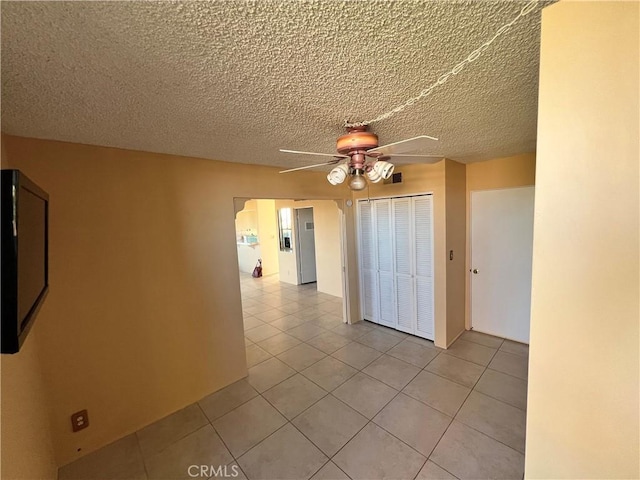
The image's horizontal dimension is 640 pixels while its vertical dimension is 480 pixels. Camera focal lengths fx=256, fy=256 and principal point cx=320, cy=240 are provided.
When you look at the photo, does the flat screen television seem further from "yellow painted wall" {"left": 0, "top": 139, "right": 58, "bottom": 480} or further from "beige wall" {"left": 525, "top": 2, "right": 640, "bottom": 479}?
"beige wall" {"left": 525, "top": 2, "right": 640, "bottom": 479}

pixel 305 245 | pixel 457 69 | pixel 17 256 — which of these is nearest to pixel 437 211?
pixel 457 69

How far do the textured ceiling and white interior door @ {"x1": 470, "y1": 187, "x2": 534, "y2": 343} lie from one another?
1661 mm

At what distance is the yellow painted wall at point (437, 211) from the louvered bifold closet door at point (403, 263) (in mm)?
238

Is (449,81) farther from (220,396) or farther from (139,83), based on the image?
(220,396)

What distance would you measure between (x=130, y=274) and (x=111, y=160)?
2.89 feet

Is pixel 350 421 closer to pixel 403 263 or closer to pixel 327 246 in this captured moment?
pixel 403 263

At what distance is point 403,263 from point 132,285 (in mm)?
2975

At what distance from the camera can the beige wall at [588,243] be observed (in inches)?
25.6

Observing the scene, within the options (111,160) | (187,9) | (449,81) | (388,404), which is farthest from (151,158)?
(388,404)

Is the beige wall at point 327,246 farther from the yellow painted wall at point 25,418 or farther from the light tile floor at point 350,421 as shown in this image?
the yellow painted wall at point 25,418

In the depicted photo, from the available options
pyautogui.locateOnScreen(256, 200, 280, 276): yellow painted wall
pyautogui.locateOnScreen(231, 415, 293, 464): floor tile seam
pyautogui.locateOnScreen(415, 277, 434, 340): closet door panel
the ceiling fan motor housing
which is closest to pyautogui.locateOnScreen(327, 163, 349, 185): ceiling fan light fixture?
the ceiling fan motor housing

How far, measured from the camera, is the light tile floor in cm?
174

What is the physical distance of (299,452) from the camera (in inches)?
72.8

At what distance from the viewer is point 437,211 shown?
3.00 metres
